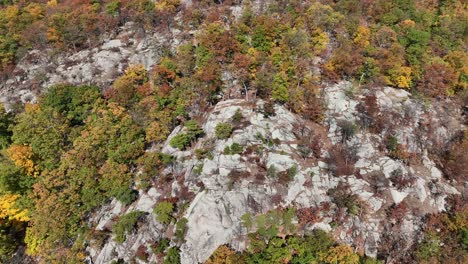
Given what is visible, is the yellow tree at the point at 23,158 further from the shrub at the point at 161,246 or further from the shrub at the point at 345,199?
the shrub at the point at 345,199

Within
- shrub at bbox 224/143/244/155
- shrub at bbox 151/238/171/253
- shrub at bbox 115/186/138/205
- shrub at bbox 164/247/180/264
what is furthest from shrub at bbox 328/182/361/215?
shrub at bbox 115/186/138/205

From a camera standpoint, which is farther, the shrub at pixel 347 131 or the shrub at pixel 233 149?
the shrub at pixel 347 131

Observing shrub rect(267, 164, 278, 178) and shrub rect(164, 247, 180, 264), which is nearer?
shrub rect(164, 247, 180, 264)

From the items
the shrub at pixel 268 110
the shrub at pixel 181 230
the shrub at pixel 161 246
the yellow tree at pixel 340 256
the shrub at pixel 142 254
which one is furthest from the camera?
the shrub at pixel 268 110

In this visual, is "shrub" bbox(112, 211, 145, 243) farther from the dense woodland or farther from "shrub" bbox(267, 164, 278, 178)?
"shrub" bbox(267, 164, 278, 178)

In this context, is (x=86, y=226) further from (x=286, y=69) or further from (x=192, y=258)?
(x=286, y=69)

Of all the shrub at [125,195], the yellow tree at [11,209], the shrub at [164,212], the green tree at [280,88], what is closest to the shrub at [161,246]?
the shrub at [164,212]
